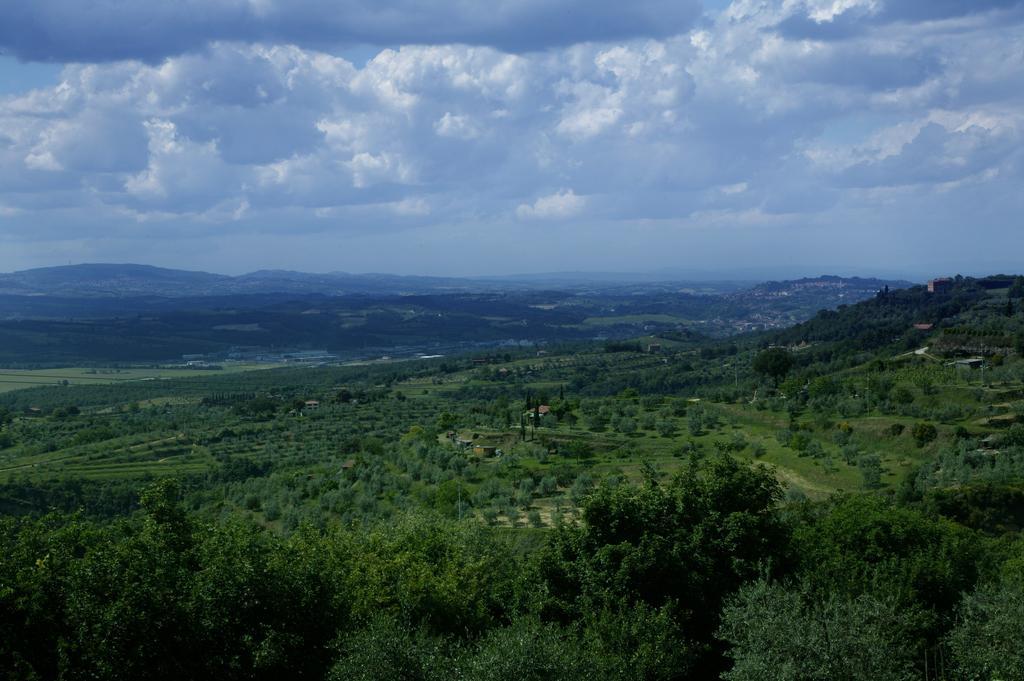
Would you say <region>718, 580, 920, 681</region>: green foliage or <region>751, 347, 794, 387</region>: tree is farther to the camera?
<region>751, 347, 794, 387</region>: tree

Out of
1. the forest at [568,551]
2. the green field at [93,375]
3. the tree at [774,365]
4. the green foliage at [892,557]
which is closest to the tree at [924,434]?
the forest at [568,551]

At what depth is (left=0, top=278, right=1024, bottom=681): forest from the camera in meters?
15.6

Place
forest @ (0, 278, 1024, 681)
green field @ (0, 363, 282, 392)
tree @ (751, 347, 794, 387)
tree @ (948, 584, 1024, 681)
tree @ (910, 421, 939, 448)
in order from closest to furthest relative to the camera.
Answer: forest @ (0, 278, 1024, 681) → tree @ (948, 584, 1024, 681) → tree @ (910, 421, 939, 448) → tree @ (751, 347, 794, 387) → green field @ (0, 363, 282, 392)

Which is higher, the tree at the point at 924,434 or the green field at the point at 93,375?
the tree at the point at 924,434

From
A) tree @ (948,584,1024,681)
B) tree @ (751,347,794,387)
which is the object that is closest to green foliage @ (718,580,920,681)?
tree @ (948,584,1024,681)

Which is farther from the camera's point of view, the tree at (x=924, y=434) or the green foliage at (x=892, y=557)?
the tree at (x=924, y=434)

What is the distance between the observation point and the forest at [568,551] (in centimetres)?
1556

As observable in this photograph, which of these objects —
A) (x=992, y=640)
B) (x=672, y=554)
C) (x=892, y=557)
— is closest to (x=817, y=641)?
(x=992, y=640)

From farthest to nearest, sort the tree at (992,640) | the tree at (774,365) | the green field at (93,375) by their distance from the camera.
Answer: the green field at (93,375) < the tree at (774,365) < the tree at (992,640)

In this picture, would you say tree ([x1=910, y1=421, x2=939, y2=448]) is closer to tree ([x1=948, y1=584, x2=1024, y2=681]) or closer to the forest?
the forest

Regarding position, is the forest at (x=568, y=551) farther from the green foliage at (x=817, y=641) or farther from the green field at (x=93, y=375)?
the green field at (x=93, y=375)

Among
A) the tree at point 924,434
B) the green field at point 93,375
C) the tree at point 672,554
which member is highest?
the tree at point 672,554

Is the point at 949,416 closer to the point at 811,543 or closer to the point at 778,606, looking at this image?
the point at 811,543

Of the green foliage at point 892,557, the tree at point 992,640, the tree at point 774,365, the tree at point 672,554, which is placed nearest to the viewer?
the tree at point 992,640
